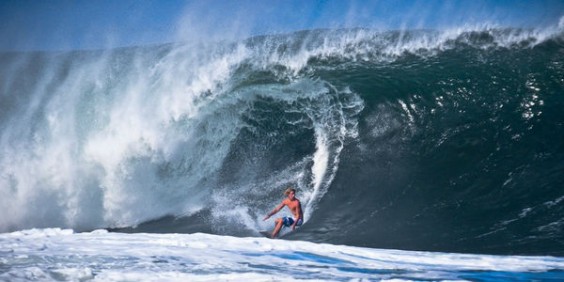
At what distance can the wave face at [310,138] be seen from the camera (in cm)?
815

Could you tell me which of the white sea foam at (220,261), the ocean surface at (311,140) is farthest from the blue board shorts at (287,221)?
the white sea foam at (220,261)

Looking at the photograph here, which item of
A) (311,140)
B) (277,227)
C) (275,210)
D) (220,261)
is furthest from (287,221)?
(220,261)

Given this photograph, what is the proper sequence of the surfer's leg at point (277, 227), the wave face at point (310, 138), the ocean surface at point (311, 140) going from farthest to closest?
the wave face at point (310, 138)
the ocean surface at point (311, 140)
the surfer's leg at point (277, 227)

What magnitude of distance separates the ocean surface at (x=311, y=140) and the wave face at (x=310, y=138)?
3 centimetres

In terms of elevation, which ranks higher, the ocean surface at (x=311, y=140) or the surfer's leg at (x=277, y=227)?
the ocean surface at (x=311, y=140)

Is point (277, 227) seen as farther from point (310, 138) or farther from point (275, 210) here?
point (310, 138)

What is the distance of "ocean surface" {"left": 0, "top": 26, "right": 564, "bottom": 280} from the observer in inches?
316

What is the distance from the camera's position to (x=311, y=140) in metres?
10.1

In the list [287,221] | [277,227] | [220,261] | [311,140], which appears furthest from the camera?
[311,140]

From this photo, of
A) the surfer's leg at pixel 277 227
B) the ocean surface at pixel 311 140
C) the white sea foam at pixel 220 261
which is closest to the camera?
the white sea foam at pixel 220 261

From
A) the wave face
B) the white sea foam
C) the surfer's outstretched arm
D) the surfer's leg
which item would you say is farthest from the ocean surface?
the white sea foam

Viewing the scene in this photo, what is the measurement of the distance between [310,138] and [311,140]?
7cm

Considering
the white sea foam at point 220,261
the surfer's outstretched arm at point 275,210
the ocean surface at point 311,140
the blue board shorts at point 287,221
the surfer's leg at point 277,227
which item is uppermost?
the ocean surface at point 311,140

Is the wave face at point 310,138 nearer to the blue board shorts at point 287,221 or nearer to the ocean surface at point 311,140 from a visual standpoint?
the ocean surface at point 311,140
